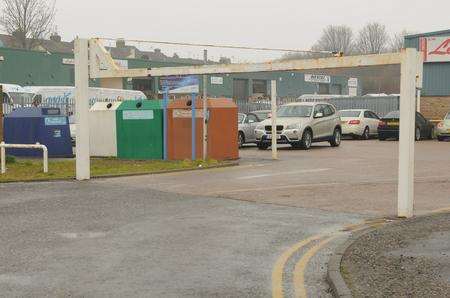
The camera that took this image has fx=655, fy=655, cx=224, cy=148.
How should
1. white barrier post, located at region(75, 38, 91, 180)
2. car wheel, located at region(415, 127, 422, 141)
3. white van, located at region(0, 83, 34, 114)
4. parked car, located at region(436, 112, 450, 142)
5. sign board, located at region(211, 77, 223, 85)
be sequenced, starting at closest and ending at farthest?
white barrier post, located at region(75, 38, 91, 180) → white van, located at region(0, 83, 34, 114) → parked car, located at region(436, 112, 450, 142) → car wheel, located at region(415, 127, 422, 141) → sign board, located at region(211, 77, 223, 85)

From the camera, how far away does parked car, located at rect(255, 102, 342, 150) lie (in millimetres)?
23875

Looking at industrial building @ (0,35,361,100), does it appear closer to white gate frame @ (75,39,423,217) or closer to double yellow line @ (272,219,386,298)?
white gate frame @ (75,39,423,217)

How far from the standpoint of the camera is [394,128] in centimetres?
3034

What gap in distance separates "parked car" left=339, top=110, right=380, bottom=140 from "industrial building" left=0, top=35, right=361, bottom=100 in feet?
32.2

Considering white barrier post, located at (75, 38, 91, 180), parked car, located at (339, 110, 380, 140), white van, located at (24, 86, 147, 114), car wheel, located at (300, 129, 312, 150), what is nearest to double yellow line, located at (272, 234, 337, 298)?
white barrier post, located at (75, 38, 91, 180)

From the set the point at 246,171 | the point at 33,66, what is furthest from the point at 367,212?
the point at 33,66

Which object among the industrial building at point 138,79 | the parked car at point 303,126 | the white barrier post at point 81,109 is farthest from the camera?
the industrial building at point 138,79

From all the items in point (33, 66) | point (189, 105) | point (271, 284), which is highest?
point (33, 66)

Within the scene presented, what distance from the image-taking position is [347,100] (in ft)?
137

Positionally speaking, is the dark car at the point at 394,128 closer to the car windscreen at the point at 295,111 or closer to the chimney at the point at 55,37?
the car windscreen at the point at 295,111

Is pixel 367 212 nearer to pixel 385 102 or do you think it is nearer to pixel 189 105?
pixel 189 105

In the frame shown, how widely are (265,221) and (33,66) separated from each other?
4129 cm

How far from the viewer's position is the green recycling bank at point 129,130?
18.8 metres

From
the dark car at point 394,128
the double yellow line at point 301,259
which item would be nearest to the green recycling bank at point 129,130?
the double yellow line at point 301,259
